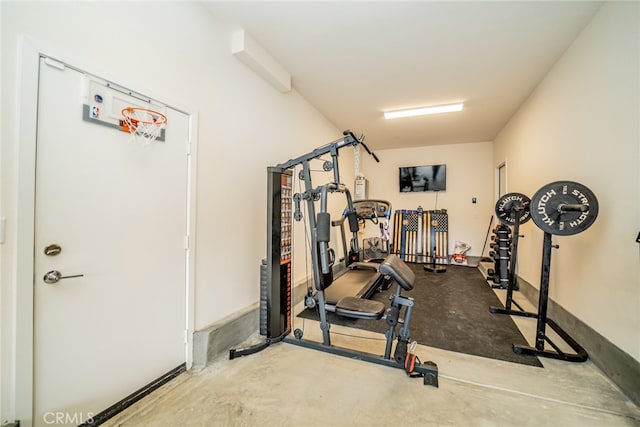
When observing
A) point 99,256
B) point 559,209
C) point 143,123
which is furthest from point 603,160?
point 99,256

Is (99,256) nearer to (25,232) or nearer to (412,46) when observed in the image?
(25,232)

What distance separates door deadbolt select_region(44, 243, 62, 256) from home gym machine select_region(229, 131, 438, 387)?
4.95 feet

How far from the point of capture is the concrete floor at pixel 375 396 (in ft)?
5.43

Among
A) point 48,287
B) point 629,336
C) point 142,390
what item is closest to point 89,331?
point 48,287

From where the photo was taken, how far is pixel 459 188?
682 centimetres

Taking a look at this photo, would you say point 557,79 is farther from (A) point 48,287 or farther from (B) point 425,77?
(A) point 48,287

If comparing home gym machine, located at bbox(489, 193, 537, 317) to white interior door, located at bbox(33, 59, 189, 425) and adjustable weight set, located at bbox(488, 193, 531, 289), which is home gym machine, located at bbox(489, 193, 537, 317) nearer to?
adjustable weight set, located at bbox(488, 193, 531, 289)

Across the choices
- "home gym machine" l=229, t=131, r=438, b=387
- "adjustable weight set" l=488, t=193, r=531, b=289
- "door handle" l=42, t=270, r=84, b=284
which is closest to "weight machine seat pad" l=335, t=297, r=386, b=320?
"home gym machine" l=229, t=131, r=438, b=387

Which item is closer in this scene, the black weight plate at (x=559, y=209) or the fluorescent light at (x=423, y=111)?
the black weight plate at (x=559, y=209)

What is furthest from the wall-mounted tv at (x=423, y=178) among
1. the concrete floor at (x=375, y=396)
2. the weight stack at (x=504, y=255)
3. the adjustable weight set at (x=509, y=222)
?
the concrete floor at (x=375, y=396)

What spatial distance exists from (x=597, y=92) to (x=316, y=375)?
3.49 metres

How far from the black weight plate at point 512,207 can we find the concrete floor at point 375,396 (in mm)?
1892

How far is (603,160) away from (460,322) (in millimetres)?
2158

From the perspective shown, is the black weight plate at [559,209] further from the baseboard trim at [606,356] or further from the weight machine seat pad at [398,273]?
the weight machine seat pad at [398,273]
